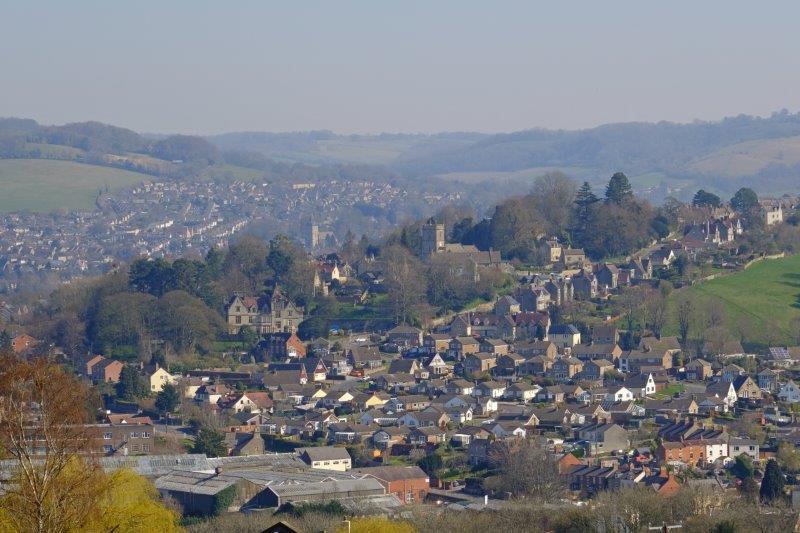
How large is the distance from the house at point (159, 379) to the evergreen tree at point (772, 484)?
953 inches

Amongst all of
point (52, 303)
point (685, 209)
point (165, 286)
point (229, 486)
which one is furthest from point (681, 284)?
point (229, 486)

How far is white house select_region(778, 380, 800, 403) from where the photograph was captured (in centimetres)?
5559

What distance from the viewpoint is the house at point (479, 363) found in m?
61.6

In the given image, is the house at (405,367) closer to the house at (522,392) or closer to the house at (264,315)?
the house at (522,392)

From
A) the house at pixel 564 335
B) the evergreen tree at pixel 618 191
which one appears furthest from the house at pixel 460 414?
the evergreen tree at pixel 618 191

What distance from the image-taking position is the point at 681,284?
69.4 m

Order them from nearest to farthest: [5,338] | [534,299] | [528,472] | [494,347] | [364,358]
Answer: [528,472] < [364,358] < [494,347] < [5,338] < [534,299]

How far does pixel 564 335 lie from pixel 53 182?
4717 inches

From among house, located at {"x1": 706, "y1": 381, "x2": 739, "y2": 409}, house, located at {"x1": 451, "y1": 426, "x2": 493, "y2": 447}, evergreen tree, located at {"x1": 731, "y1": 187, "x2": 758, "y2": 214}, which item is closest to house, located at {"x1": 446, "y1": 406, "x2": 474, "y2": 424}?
house, located at {"x1": 451, "y1": 426, "x2": 493, "y2": 447}

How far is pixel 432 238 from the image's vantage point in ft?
250

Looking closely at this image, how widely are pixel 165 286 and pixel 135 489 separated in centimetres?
4093

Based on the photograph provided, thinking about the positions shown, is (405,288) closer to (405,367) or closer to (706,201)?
(405,367)

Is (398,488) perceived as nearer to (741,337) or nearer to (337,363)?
(337,363)

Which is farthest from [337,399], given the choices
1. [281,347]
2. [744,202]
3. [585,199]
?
[744,202]
